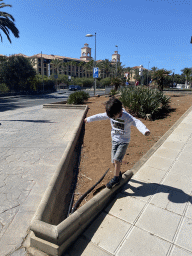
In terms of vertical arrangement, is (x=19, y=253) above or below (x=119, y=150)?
below

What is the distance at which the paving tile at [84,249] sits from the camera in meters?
2.02

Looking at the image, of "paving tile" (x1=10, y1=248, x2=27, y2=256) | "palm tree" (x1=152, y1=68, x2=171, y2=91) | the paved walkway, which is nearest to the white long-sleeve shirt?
the paved walkway

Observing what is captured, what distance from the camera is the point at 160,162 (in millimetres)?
4156

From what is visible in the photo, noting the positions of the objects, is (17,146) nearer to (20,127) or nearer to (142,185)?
(20,127)

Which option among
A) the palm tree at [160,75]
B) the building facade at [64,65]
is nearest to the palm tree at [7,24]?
the palm tree at [160,75]

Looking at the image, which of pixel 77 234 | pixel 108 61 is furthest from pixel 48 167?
pixel 108 61

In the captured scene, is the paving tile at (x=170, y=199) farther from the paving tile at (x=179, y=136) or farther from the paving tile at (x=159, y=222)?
the paving tile at (x=179, y=136)

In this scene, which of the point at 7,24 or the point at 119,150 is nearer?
the point at 119,150

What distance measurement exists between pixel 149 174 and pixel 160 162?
2.14 ft

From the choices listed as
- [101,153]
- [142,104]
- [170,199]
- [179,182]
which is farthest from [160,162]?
[142,104]

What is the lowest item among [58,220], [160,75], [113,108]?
[58,220]

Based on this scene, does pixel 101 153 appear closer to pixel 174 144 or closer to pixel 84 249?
pixel 174 144

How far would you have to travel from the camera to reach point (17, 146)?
537 centimetres

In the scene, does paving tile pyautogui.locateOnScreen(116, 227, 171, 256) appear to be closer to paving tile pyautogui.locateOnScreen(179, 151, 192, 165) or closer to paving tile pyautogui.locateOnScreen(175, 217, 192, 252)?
paving tile pyautogui.locateOnScreen(175, 217, 192, 252)
